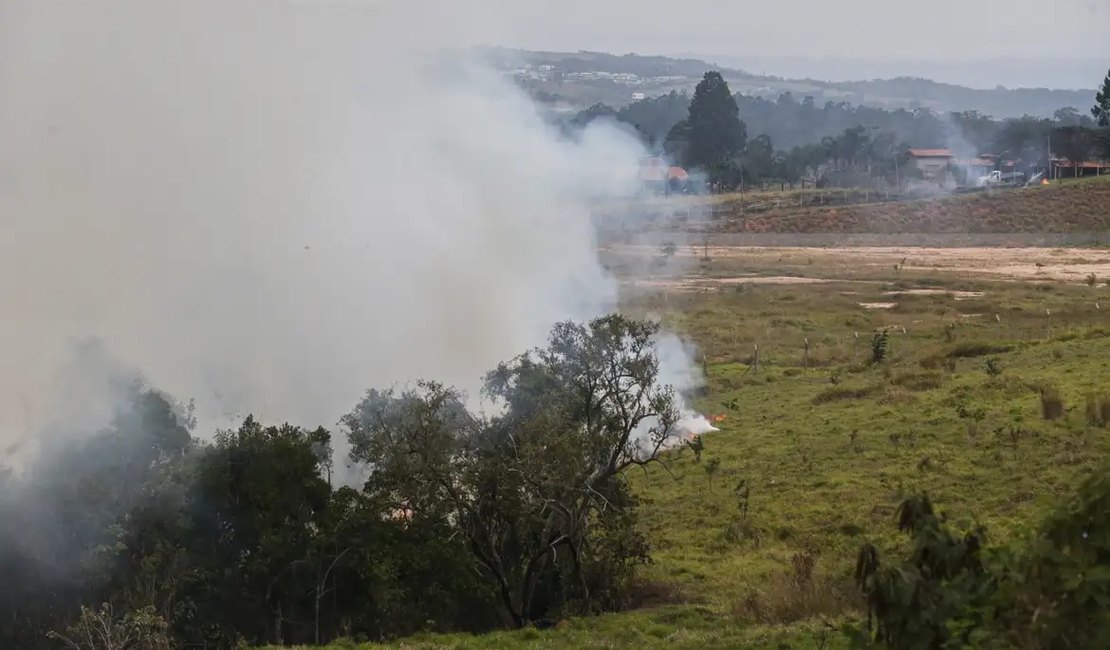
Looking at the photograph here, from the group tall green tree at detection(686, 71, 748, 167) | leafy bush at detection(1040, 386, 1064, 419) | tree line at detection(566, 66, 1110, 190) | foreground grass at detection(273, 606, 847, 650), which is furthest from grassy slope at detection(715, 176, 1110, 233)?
foreground grass at detection(273, 606, 847, 650)

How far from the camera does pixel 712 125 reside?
10631cm

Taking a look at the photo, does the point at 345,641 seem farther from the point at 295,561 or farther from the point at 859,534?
the point at 859,534

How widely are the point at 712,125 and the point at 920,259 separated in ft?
138

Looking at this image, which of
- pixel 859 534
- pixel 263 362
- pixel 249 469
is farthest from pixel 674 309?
pixel 249 469

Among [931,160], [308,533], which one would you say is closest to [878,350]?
[308,533]

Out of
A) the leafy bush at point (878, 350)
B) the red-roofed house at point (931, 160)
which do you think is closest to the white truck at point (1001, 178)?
the red-roofed house at point (931, 160)

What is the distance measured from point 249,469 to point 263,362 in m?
12.0

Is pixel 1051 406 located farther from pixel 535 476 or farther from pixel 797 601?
pixel 535 476

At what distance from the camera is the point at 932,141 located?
444 feet

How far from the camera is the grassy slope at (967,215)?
78.2 m

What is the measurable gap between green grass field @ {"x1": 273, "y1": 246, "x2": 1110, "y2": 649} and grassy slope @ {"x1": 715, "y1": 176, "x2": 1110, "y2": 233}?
38.1 metres

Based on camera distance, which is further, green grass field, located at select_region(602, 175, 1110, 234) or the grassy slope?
green grass field, located at select_region(602, 175, 1110, 234)

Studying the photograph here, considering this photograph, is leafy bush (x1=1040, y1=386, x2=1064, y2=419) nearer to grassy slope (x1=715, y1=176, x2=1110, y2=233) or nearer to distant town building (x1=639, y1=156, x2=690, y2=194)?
distant town building (x1=639, y1=156, x2=690, y2=194)

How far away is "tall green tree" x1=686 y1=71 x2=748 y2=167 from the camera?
106 metres
